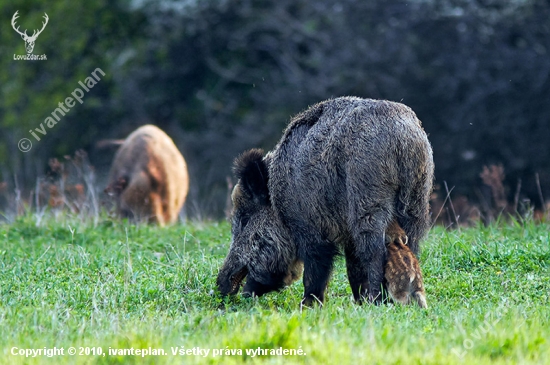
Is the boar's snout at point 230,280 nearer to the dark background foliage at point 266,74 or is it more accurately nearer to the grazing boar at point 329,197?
the grazing boar at point 329,197

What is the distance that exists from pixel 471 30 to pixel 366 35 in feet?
10.8

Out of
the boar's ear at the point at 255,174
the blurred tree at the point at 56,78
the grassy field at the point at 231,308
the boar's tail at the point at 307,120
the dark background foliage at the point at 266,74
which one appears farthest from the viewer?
the blurred tree at the point at 56,78

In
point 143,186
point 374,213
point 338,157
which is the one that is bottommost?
point 143,186

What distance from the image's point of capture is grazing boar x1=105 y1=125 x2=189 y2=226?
13.3 meters

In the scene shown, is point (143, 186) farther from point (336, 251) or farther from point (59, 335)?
point (59, 335)

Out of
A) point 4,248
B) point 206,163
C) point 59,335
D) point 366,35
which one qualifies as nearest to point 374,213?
point 59,335

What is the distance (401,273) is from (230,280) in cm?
168

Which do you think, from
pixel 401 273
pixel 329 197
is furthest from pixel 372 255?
pixel 329 197

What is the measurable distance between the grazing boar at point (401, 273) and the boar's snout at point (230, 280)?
150 centimetres

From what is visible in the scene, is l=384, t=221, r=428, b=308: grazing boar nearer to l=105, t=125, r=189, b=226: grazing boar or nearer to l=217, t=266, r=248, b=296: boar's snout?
l=217, t=266, r=248, b=296: boar's snout

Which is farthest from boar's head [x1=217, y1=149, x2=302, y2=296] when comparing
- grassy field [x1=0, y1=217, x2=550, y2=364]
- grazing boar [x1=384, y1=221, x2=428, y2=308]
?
grazing boar [x1=384, y1=221, x2=428, y2=308]

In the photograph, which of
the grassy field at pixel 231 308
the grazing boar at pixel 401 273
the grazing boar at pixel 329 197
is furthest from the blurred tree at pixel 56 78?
the grazing boar at pixel 401 273

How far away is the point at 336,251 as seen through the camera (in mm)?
6762

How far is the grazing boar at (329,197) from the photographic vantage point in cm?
623
